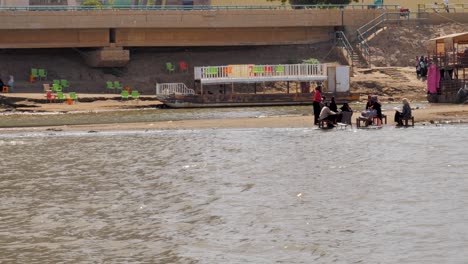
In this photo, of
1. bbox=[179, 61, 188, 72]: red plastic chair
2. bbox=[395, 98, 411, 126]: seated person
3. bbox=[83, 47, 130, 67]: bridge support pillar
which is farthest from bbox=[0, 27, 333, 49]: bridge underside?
bbox=[395, 98, 411, 126]: seated person

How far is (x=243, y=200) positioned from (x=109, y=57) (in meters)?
39.4

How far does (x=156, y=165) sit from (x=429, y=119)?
13.0 m

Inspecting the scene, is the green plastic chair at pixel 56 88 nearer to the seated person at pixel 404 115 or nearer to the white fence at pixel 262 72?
the white fence at pixel 262 72

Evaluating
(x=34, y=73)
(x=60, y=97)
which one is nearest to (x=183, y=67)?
(x=34, y=73)

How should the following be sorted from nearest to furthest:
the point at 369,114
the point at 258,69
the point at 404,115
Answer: the point at 404,115 < the point at 369,114 < the point at 258,69

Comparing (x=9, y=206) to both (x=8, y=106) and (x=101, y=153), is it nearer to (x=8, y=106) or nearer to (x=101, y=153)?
(x=101, y=153)

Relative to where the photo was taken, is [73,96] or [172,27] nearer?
[73,96]

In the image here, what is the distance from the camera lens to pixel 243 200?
2183cm

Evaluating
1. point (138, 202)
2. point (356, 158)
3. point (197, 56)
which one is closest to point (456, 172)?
point (356, 158)

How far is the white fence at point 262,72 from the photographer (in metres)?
54.2

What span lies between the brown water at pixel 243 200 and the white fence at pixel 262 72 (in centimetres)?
1974

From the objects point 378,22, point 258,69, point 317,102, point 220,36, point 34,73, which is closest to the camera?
point 317,102

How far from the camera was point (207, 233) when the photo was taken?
18.6 metres

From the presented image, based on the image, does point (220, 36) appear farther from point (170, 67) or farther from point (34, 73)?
point (34, 73)
